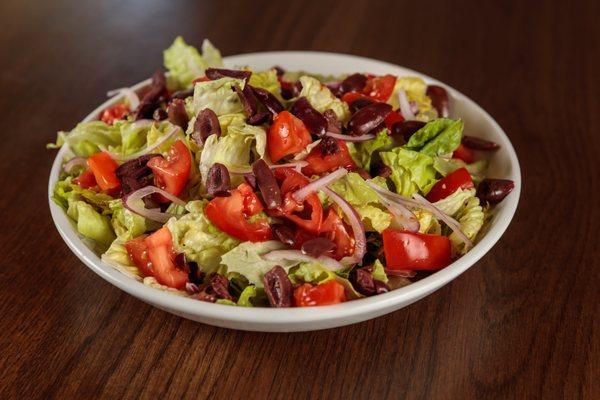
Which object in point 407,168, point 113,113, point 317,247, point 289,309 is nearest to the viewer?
point 289,309

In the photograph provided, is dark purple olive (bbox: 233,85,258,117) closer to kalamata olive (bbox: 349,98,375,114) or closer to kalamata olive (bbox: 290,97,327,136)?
kalamata olive (bbox: 290,97,327,136)

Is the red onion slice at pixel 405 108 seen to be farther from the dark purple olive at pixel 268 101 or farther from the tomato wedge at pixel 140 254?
the tomato wedge at pixel 140 254

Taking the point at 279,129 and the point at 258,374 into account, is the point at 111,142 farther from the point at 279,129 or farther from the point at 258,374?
the point at 258,374

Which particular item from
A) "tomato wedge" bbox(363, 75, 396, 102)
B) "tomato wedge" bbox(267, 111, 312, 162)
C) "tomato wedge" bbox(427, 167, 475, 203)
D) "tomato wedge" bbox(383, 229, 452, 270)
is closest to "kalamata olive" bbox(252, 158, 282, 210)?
"tomato wedge" bbox(267, 111, 312, 162)

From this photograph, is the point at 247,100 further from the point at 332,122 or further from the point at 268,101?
the point at 332,122

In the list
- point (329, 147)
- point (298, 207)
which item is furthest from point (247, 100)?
point (298, 207)

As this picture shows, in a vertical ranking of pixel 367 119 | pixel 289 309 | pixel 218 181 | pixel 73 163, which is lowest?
pixel 73 163

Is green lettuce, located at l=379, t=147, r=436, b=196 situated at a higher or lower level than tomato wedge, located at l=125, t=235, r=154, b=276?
higher
